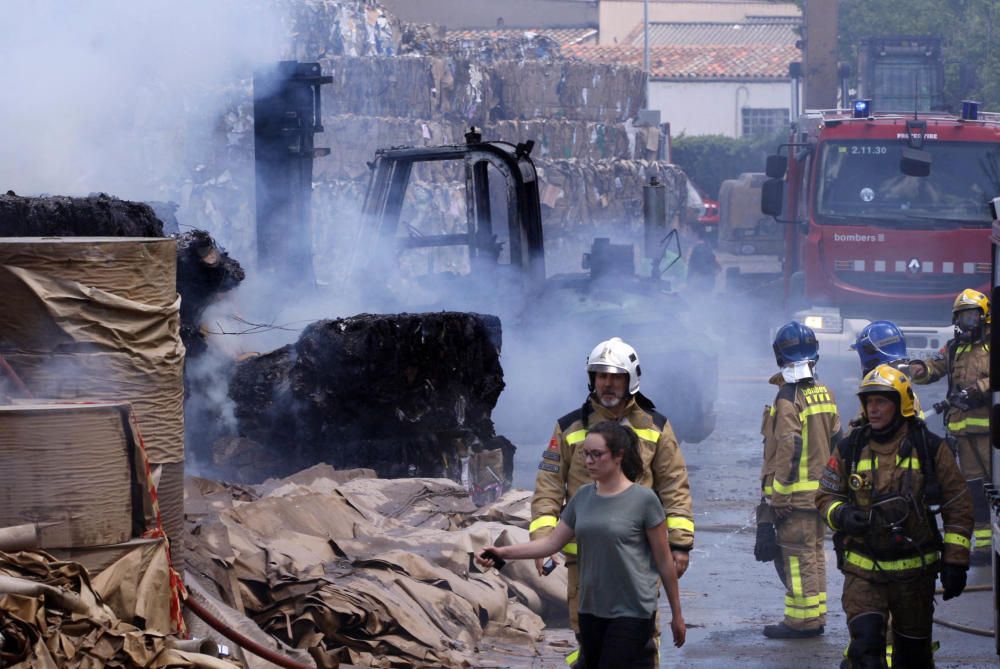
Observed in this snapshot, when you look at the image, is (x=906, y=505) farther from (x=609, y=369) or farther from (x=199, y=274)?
(x=199, y=274)

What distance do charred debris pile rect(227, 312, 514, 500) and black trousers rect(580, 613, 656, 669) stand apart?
3690mm

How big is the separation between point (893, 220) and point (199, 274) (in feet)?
28.0

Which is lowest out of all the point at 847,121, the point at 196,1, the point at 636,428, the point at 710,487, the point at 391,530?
the point at 710,487

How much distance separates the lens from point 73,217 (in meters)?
7.06

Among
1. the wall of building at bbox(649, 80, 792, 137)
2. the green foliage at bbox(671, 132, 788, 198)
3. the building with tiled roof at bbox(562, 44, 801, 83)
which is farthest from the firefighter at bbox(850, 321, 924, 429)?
the wall of building at bbox(649, 80, 792, 137)

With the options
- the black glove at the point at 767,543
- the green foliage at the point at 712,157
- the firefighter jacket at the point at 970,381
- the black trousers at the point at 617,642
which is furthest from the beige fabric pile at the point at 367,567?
the green foliage at the point at 712,157

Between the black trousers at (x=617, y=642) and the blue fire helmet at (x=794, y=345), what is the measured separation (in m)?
2.81

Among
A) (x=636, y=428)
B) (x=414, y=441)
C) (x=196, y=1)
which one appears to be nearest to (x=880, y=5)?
(x=196, y=1)

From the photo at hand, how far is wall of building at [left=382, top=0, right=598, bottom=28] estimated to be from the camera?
4750 centimetres

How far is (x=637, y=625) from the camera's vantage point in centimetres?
508

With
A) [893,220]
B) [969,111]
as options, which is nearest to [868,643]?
[893,220]

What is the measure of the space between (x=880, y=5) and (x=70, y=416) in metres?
41.5

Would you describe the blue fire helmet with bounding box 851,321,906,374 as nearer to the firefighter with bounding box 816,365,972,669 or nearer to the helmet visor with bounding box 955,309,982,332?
the helmet visor with bounding box 955,309,982,332

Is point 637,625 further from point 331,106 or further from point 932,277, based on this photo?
point 331,106
